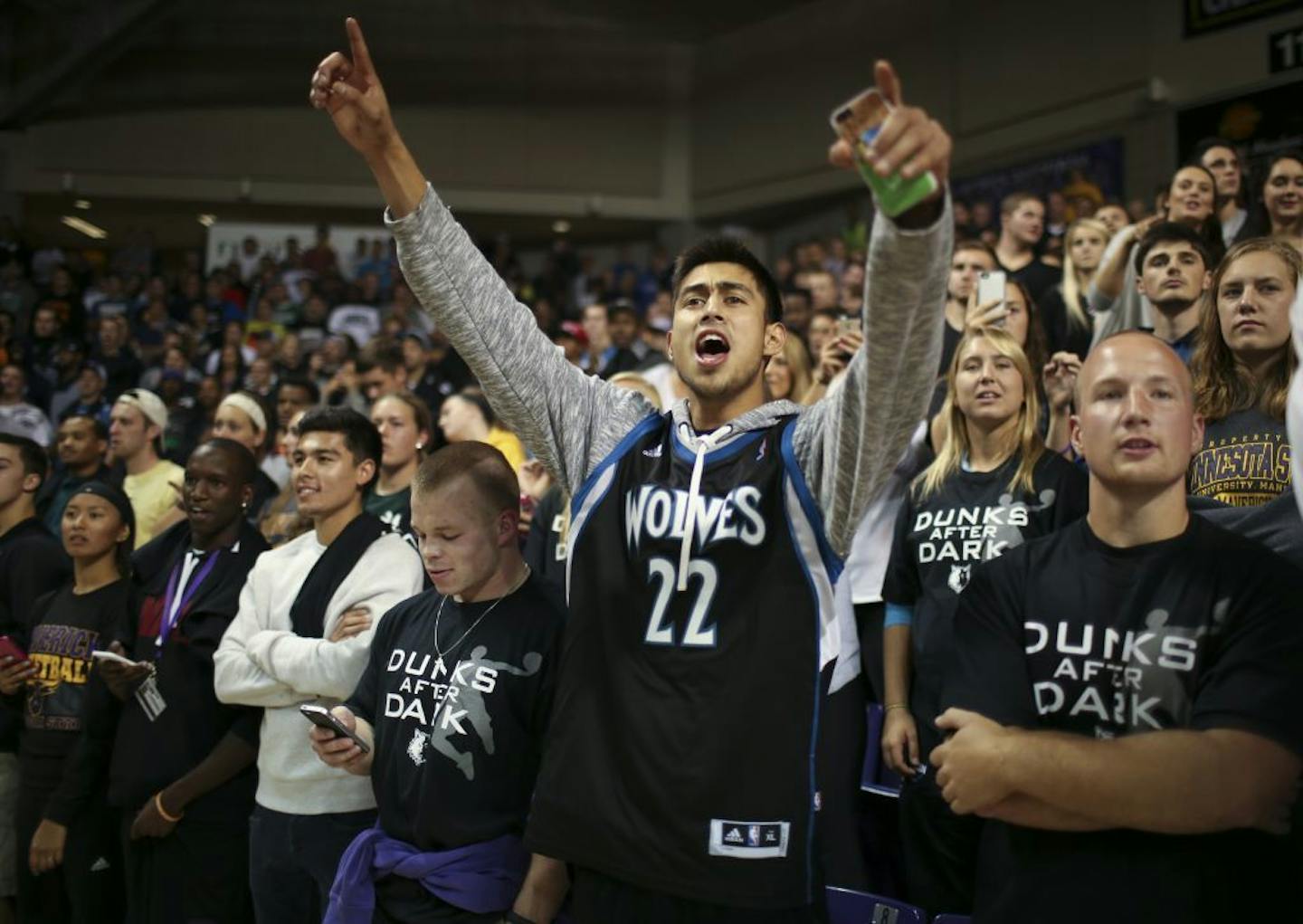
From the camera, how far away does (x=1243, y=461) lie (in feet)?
9.73

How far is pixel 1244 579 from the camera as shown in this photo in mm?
1982

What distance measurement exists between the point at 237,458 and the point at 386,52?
12661 millimetres

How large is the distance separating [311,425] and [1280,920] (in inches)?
109

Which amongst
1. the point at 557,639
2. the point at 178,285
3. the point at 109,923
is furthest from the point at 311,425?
the point at 178,285

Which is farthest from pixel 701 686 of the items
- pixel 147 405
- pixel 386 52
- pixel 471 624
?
pixel 386 52

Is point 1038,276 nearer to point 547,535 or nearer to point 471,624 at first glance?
point 547,535

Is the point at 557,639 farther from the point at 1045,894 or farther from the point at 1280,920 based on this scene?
the point at 1280,920

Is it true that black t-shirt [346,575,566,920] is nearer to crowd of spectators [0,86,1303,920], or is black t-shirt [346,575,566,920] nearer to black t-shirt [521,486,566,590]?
crowd of spectators [0,86,1303,920]

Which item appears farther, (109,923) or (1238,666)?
(109,923)

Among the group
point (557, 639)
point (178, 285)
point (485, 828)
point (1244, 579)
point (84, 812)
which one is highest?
point (178, 285)

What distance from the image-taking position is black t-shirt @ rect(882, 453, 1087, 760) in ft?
10.5

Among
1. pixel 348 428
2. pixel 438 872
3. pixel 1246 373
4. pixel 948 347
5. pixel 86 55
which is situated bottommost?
pixel 438 872

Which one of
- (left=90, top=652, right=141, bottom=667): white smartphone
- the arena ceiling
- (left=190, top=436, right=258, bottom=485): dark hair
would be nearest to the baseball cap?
(left=190, top=436, right=258, bottom=485): dark hair

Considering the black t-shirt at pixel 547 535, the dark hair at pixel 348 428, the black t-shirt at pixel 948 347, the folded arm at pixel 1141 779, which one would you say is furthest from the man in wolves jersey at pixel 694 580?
the black t-shirt at pixel 948 347
